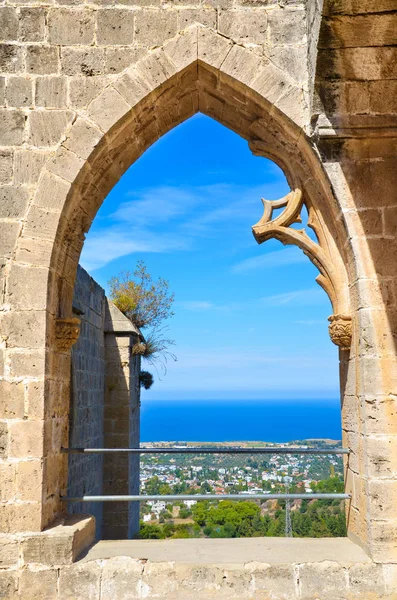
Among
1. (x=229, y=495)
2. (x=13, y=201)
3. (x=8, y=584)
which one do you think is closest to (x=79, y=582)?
(x=8, y=584)

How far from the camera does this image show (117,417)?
8.63 m

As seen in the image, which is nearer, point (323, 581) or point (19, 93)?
point (323, 581)

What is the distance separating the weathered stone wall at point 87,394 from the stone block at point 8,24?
292 centimetres

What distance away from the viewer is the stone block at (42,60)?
383 centimetres

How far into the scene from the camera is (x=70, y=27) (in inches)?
152

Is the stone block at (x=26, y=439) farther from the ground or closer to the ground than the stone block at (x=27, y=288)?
closer to the ground

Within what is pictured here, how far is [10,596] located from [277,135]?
3.39 metres

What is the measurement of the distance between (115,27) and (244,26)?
0.86 meters

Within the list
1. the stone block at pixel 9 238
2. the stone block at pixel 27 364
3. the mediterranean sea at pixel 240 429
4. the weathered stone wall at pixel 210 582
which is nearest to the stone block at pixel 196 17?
the stone block at pixel 9 238

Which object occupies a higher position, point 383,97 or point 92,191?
point 383,97

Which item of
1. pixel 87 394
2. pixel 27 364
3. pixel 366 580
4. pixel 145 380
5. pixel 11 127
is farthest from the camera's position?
pixel 145 380

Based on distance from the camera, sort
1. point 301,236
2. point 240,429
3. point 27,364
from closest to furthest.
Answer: point 27,364 → point 301,236 → point 240,429

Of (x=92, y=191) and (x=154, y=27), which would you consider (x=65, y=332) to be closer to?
(x=92, y=191)

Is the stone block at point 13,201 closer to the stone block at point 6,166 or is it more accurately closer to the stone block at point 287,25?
the stone block at point 6,166
